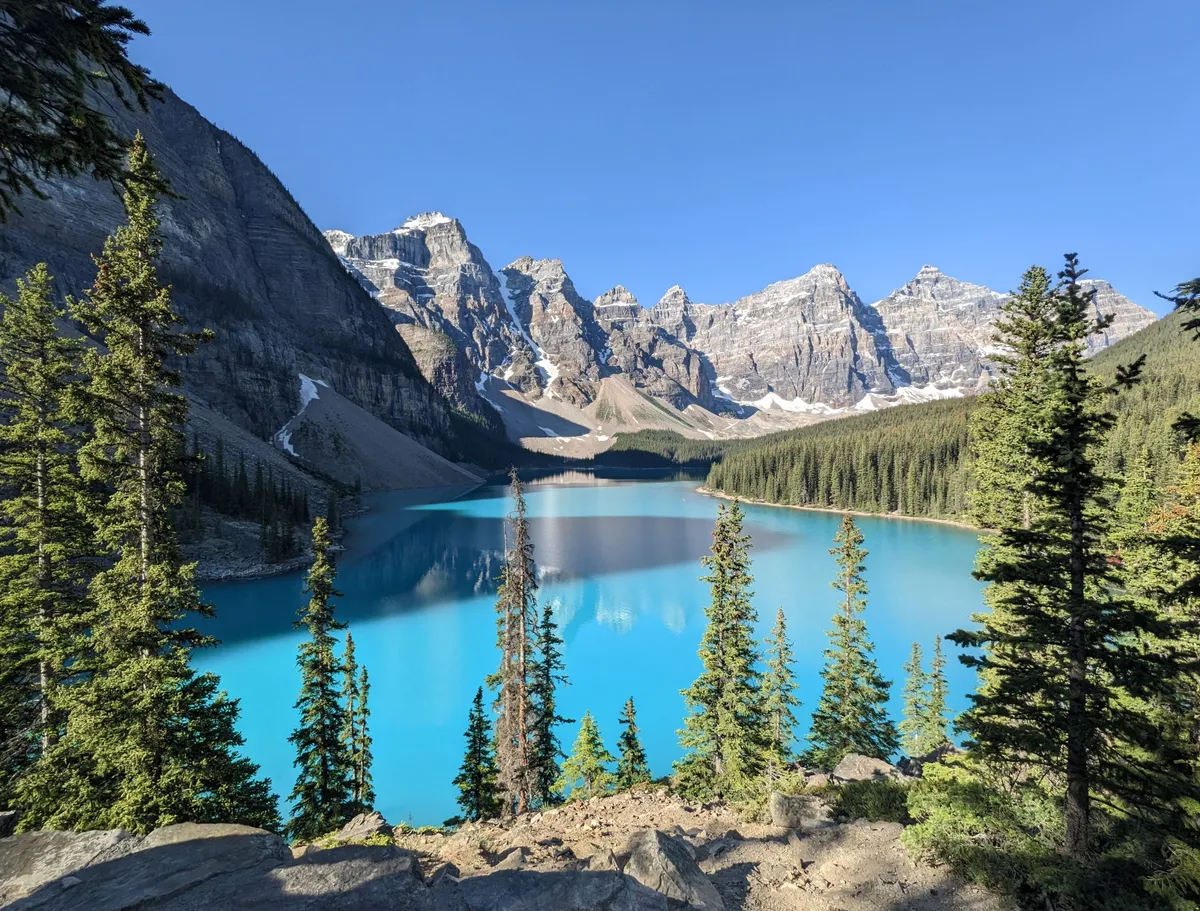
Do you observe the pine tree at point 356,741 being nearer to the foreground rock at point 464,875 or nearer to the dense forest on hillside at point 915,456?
the foreground rock at point 464,875

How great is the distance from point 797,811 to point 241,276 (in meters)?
183

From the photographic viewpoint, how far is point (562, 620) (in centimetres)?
4381

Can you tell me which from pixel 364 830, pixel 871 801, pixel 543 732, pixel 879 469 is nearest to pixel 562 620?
pixel 543 732

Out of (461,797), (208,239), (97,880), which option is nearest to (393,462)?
(208,239)

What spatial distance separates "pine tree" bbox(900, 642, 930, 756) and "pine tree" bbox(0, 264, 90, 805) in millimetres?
29442

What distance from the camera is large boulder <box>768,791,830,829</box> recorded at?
11234 millimetres

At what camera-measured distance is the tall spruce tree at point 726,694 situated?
58.0 ft

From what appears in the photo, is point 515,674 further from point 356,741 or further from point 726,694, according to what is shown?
point 356,741

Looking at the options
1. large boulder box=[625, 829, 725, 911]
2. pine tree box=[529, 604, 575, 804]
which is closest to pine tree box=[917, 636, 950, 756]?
pine tree box=[529, 604, 575, 804]

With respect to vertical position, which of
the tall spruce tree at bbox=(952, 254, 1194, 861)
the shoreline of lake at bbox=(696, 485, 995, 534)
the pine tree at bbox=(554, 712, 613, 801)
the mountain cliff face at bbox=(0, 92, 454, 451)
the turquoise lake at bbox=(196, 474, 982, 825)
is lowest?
the turquoise lake at bbox=(196, 474, 982, 825)

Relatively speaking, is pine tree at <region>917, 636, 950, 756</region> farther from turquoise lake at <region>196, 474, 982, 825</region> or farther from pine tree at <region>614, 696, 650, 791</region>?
pine tree at <region>614, 696, 650, 791</region>

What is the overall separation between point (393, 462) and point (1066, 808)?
146594 mm

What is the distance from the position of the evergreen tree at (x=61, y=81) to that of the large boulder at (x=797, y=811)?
49.7ft

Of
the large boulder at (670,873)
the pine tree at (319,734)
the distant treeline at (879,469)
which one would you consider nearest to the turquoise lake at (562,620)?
the pine tree at (319,734)
